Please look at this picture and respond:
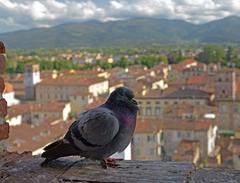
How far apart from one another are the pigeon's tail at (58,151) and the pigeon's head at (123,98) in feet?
0.68

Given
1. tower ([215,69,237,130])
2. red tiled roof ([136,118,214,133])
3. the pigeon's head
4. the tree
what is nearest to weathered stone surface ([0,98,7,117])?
the pigeon's head

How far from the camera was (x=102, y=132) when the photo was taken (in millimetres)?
1581

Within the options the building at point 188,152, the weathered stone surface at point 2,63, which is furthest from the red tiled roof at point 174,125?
the weathered stone surface at point 2,63

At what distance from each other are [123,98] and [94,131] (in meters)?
0.16

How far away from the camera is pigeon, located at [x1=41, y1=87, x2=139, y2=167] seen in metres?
1.58

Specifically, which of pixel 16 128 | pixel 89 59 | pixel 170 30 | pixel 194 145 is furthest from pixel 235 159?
pixel 170 30

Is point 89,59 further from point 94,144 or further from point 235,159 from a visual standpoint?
point 94,144

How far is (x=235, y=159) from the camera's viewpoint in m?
17.4

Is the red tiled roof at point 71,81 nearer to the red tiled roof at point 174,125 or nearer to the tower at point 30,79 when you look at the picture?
the tower at point 30,79

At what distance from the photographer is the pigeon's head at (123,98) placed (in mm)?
1661

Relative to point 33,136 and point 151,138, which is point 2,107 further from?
point 151,138

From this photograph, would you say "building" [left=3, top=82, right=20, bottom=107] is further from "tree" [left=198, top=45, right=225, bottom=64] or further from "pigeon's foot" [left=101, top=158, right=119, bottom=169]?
"pigeon's foot" [left=101, top=158, right=119, bottom=169]

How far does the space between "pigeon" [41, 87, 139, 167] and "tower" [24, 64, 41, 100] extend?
4125cm

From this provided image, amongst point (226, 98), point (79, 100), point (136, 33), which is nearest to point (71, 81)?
point (79, 100)
